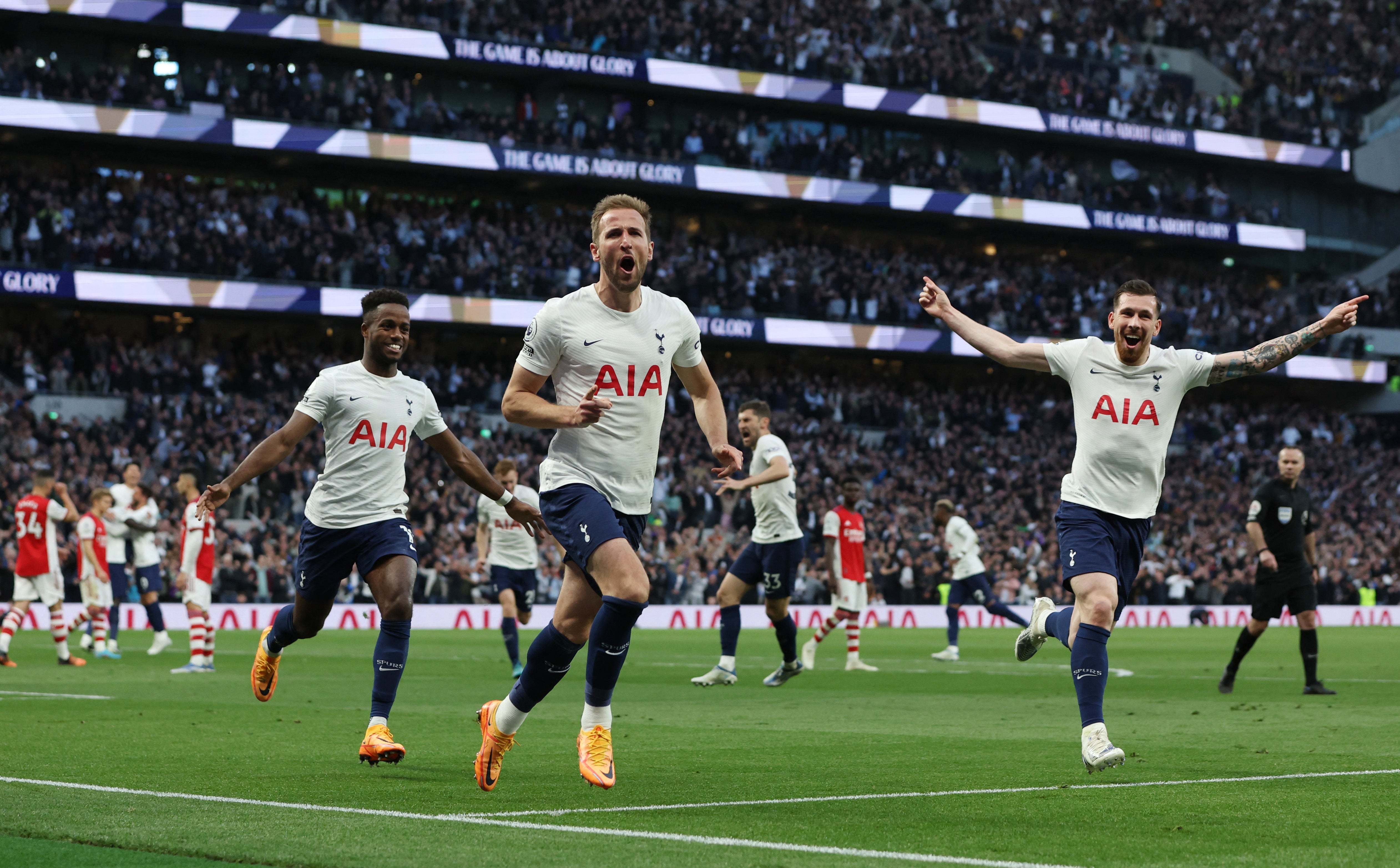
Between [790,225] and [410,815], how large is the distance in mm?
51583

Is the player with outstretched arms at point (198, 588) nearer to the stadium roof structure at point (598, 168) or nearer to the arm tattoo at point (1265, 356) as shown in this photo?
the arm tattoo at point (1265, 356)

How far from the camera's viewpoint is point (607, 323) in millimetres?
8047

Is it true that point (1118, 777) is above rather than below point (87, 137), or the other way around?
below

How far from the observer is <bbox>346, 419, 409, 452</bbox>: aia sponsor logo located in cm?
991

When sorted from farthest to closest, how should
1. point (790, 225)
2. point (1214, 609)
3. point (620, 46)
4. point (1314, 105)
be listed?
point (1314, 105) → point (790, 225) → point (620, 46) → point (1214, 609)

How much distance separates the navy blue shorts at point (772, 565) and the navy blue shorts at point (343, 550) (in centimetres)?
738

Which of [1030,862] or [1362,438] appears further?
[1362,438]

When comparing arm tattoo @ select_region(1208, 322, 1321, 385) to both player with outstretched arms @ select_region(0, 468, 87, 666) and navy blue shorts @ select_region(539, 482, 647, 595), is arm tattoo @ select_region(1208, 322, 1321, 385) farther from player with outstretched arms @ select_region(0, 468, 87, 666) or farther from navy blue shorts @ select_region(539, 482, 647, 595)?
player with outstretched arms @ select_region(0, 468, 87, 666)

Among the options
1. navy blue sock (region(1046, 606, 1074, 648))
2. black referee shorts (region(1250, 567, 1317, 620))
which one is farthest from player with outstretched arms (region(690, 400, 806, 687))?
navy blue sock (region(1046, 606, 1074, 648))

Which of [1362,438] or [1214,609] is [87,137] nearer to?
[1214,609]

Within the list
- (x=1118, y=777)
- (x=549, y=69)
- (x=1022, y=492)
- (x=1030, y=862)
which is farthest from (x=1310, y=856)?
(x=549, y=69)

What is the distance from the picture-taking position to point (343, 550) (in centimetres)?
985

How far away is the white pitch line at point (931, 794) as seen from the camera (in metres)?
7.14

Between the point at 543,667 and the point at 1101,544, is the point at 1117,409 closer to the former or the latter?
the point at 1101,544
